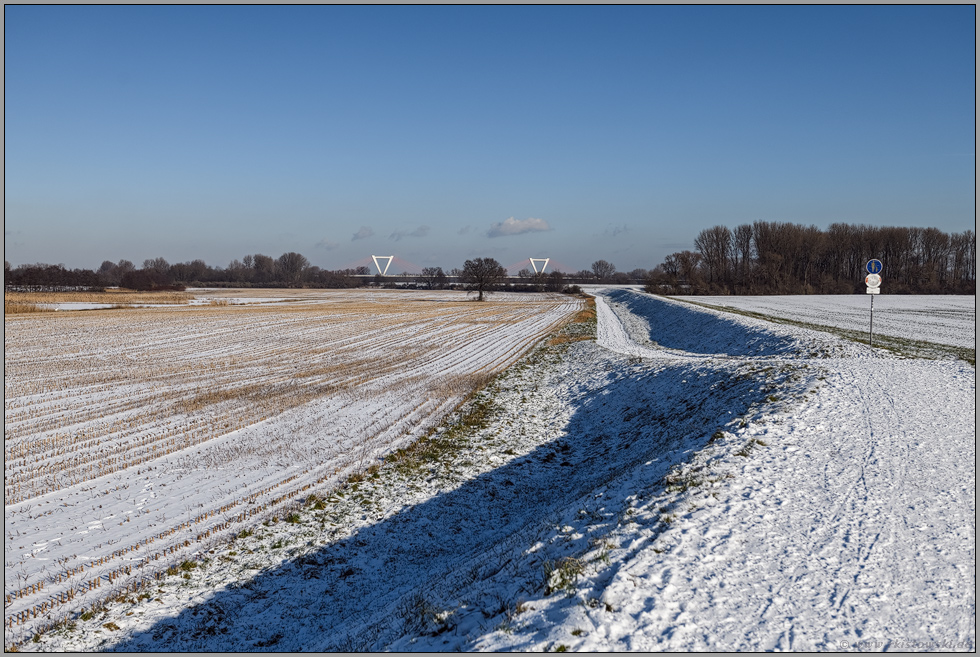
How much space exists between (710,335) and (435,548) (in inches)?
1133

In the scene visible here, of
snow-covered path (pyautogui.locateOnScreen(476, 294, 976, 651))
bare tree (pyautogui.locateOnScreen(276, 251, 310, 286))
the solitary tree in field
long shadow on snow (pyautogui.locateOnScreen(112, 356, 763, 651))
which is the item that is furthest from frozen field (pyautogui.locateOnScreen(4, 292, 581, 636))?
bare tree (pyautogui.locateOnScreen(276, 251, 310, 286))

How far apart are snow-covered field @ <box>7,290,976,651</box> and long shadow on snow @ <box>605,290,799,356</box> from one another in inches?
397

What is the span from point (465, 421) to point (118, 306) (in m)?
69.4

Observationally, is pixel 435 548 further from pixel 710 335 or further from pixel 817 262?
pixel 817 262

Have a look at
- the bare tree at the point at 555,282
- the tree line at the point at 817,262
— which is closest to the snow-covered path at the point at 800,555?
the tree line at the point at 817,262

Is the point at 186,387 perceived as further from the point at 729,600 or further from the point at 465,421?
the point at 729,600

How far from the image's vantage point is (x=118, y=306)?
68500 millimetres

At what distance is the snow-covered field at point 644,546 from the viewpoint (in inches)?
227

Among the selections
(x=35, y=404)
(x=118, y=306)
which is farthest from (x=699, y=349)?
(x=118, y=306)

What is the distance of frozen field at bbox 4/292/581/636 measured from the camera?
9156mm

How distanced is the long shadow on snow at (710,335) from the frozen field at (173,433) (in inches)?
445

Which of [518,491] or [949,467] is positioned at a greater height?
[949,467]

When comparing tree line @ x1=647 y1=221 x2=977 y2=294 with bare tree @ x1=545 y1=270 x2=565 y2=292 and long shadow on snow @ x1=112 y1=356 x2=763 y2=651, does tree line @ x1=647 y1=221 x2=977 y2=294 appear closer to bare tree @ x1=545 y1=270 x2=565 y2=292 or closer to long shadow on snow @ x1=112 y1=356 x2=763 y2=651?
bare tree @ x1=545 y1=270 x2=565 y2=292

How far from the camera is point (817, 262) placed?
112 metres
